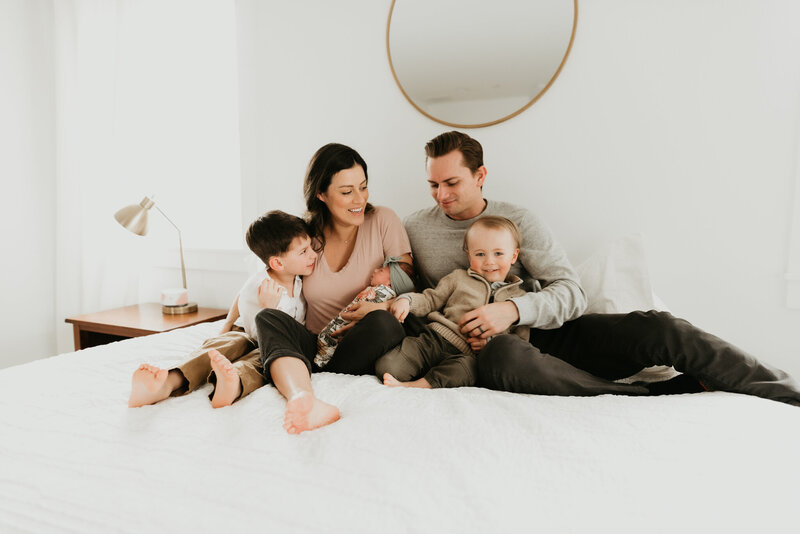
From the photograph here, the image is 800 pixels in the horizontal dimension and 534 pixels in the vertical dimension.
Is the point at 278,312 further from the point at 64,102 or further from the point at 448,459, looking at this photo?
the point at 64,102

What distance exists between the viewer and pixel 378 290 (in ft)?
5.20

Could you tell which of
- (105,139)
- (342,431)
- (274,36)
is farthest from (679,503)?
(105,139)

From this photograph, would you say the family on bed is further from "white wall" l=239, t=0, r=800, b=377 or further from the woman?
Answer: "white wall" l=239, t=0, r=800, b=377

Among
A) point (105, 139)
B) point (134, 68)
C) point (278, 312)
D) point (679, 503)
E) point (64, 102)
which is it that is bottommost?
point (679, 503)

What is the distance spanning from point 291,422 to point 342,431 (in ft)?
0.36

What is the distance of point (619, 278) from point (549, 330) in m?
0.34

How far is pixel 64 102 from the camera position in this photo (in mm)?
2768

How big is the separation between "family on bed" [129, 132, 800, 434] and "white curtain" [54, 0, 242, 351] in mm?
1243

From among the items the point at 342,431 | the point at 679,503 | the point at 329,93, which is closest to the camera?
the point at 679,503

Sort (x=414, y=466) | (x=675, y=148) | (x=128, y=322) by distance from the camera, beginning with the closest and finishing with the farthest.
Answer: (x=414, y=466) < (x=675, y=148) < (x=128, y=322)

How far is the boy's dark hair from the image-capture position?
1590 mm

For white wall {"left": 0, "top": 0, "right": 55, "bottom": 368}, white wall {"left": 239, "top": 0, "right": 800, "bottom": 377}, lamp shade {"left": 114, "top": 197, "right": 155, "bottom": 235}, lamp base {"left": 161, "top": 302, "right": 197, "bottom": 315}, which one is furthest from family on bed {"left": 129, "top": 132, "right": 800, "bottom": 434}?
white wall {"left": 0, "top": 0, "right": 55, "bottom": 368}

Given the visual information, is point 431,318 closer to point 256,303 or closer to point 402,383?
point 402,383

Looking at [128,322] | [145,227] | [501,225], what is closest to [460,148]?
[501,225]
